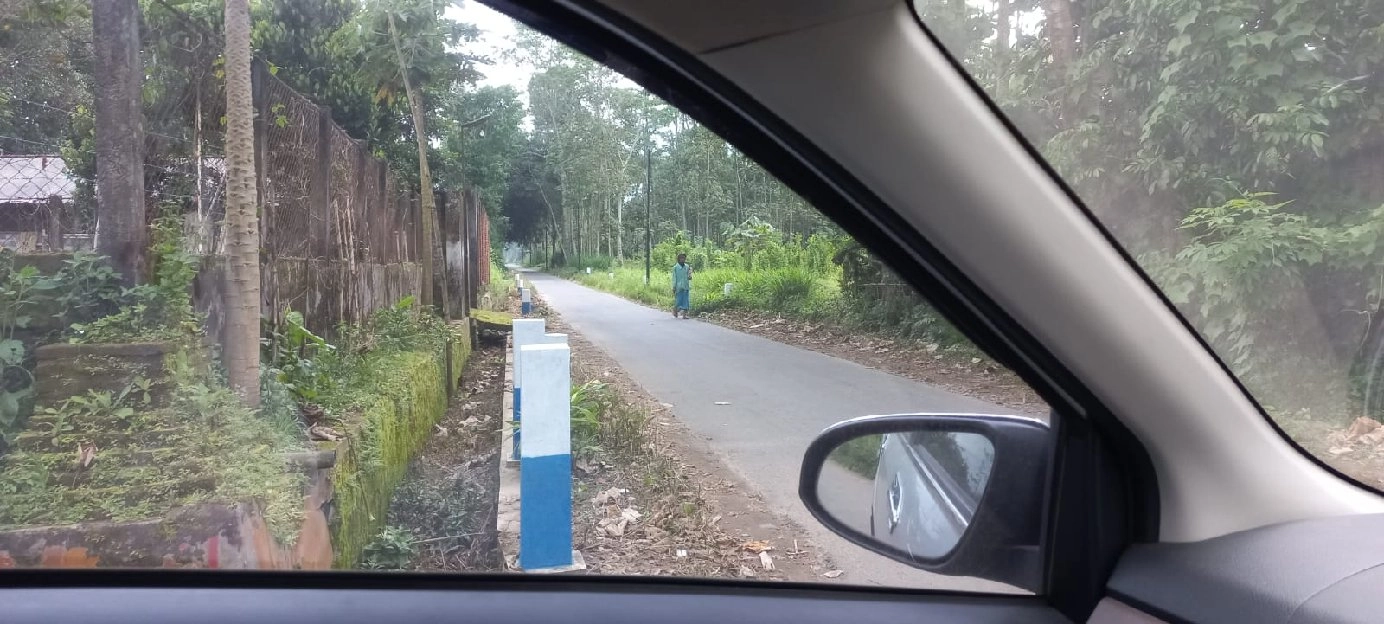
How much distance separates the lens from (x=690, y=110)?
1.39m

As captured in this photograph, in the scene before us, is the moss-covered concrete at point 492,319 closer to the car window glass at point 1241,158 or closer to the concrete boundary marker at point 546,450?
the concrete boundary marker at point 546,450

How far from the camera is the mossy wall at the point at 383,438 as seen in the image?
10.1ft

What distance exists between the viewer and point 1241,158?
1.46 meters

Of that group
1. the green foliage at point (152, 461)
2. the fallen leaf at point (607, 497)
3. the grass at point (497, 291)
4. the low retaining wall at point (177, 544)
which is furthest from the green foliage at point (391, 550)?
the grass at point (497, 291)

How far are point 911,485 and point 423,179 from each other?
87.3 inches

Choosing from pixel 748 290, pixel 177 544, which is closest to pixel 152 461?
pixel 177 544

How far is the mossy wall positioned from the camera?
3.09 metres

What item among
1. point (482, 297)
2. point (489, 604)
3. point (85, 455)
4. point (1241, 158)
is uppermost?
point (1241, 158)

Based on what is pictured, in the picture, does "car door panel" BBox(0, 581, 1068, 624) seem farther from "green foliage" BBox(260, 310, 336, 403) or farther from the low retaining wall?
"green foliage" BBox(260, 310, 336, 403)

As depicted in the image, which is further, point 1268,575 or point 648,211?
point 648,211

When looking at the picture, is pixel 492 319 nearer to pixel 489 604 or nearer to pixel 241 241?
pixel 241 241

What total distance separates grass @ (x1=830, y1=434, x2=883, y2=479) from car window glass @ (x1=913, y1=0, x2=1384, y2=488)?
0.58 meters

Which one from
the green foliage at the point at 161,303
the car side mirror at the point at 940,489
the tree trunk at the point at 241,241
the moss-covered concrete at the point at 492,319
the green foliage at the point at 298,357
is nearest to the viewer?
the car side mirror at the point at 940,489

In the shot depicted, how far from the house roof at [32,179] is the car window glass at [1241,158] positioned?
229cm
